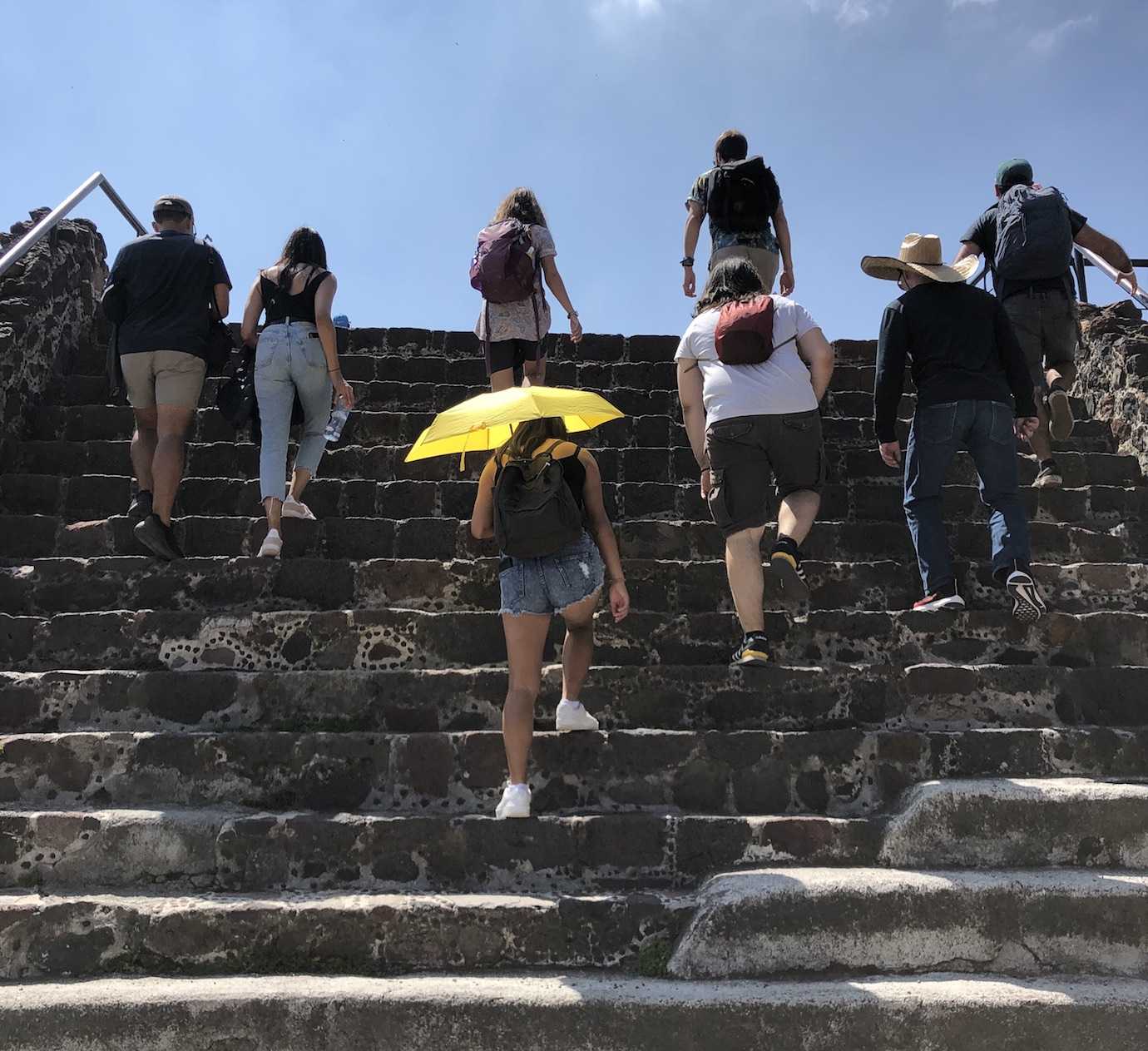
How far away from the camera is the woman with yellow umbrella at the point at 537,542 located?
3084 mm

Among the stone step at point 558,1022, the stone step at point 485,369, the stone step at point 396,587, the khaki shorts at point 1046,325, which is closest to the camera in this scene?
the stone step at point 558,1022

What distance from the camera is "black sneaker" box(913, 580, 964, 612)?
3.89 metres

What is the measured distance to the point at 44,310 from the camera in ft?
18.6

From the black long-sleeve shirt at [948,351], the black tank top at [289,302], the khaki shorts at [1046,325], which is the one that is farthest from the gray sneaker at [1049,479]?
the black tank top at [289,302]

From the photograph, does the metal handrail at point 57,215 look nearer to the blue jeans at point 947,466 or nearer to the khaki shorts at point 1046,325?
the blue jeans at point 947,466

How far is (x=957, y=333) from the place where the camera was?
405cm

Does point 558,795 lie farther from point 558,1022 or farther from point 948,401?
point 948,401

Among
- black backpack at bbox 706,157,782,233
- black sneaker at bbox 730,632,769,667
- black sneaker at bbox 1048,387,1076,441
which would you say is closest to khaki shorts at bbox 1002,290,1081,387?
black sneaker at bbox 1048,387,1076,441

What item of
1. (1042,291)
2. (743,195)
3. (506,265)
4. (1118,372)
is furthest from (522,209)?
(1118,372)

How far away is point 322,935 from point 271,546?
6.48 ft

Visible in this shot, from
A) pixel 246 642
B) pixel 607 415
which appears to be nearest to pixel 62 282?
pixel 246 642

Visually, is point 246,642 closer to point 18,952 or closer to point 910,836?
point 18,952

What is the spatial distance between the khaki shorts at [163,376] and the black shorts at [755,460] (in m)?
2.53

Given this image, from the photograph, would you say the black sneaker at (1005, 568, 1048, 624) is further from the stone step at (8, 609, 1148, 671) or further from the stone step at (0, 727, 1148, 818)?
the stone step at (0, 727, 1148, 818)
